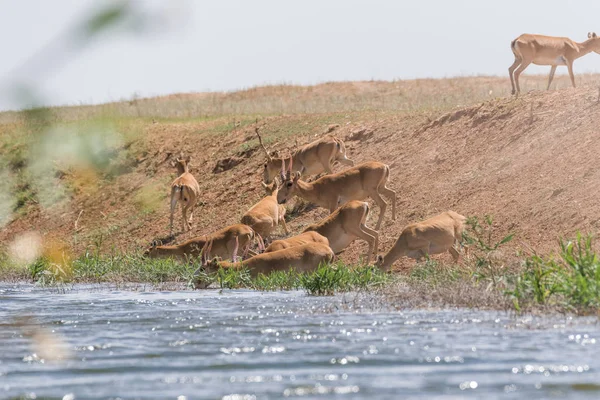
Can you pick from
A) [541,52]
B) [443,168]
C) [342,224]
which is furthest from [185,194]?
[541,52]

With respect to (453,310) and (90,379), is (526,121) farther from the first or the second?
(90,379)

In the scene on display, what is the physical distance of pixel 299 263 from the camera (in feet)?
51.0

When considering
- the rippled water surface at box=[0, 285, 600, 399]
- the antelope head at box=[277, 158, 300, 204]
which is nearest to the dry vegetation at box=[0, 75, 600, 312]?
the rippled water surface at box=[0, 285, 600, 399]

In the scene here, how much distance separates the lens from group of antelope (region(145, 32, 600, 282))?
53.0ft

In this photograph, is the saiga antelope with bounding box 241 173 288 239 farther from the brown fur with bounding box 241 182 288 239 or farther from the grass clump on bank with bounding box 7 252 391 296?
the grass clump on bank with bounding box 7 252 391 296

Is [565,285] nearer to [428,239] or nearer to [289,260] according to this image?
[289,260]

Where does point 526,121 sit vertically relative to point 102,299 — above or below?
above

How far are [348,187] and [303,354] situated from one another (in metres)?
13.8

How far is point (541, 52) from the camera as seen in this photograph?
27.9 meters

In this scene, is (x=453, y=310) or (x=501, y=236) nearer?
(x=453, y=310)

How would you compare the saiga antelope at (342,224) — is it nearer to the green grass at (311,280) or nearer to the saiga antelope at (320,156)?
the green grass at (311,280)

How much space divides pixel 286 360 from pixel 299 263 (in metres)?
7.96

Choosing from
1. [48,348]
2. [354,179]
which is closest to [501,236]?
[354,179]

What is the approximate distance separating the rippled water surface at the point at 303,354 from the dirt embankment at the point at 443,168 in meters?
4.65
